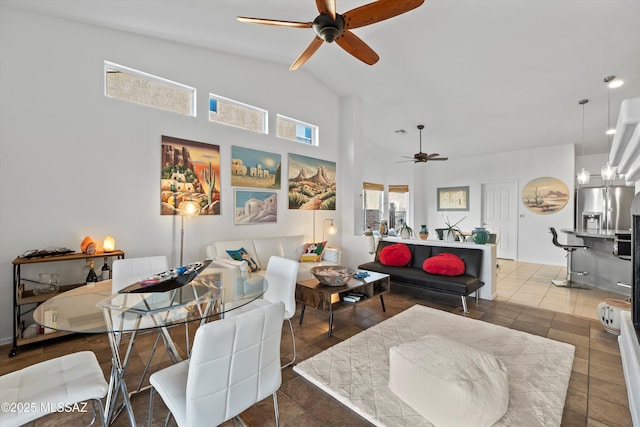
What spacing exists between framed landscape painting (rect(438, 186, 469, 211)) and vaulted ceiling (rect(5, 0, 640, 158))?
226 centimetres

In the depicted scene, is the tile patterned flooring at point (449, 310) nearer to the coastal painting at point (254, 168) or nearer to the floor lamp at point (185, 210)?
the floor lamp at point (185, 210)

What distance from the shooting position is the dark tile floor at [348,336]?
170cm

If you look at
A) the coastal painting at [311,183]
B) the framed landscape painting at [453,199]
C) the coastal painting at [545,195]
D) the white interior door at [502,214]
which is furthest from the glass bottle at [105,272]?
the coastal painting at [545,195]

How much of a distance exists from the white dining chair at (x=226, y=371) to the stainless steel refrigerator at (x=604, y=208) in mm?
7483

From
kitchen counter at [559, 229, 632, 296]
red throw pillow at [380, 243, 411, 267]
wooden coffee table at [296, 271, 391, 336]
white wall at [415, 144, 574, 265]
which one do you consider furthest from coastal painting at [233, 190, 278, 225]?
white wall at [415, 144, 574, 265]

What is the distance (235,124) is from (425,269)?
3.53 m

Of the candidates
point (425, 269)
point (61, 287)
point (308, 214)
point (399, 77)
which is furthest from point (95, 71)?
point (425, 269)

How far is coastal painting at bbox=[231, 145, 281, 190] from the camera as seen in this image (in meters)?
4.21

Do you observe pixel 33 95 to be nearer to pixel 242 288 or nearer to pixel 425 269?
pixel 242 288

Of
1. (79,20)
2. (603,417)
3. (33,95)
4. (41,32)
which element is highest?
(79,20)

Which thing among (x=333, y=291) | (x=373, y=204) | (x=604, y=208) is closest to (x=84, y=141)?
(x=333, y=291)

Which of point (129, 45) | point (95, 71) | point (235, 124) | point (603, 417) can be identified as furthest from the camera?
point (235, 124)

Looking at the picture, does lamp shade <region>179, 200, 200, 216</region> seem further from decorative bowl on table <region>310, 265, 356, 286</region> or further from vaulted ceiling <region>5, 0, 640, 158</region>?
vaulted ceiling <region>5, 0, 640, 158</region>

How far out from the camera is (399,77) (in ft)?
14.5
